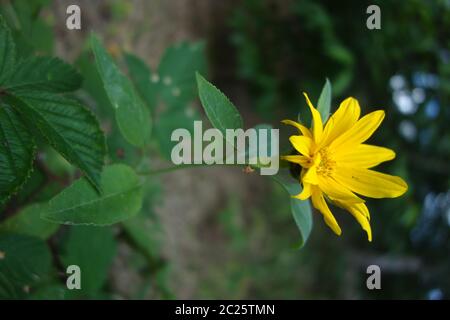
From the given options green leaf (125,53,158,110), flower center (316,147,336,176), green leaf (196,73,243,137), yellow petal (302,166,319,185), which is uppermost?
green leaf (125,53,158,110)

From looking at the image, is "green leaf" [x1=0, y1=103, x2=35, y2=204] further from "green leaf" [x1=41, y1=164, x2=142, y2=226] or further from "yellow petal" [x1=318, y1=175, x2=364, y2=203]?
"yellow petal" [x1=318, y1=175, x2=364, y2=203]

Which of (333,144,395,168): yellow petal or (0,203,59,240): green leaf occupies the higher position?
(333,144,395,168): yellow petal

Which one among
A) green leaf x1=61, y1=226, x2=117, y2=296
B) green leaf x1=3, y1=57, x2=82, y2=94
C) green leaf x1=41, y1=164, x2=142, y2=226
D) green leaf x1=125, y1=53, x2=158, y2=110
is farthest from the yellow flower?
green leaf x1=125, y1=53, x2=158, y2=110

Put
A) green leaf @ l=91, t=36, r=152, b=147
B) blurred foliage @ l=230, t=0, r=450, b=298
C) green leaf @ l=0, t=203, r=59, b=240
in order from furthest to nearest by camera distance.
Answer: blurred foliage @ l=230, t=0, r=450, b=298
green leaf @ l=0, t=203, r=59, b=240
green leaf @ l=91, t=36, r=152, b=147

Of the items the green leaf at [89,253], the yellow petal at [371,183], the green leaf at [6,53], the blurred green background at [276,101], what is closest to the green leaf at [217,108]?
the yellow petal at [371,183]

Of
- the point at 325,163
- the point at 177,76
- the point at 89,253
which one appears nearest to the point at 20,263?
the point at 89,253

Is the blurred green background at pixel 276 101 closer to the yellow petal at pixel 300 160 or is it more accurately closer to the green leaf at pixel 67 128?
the green leaf at pixel 67 128

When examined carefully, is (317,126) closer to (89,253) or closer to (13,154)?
(13,154)
